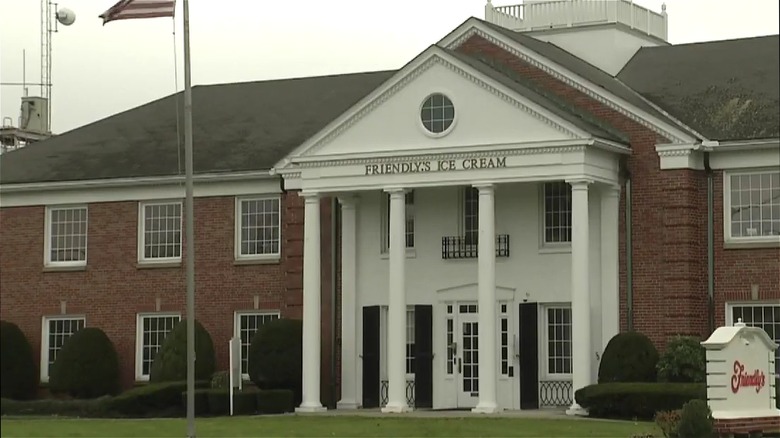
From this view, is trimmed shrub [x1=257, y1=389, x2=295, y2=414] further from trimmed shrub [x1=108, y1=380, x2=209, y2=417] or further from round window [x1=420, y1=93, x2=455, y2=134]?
round window [x1=420, y1=93, x2=455, y2=134]

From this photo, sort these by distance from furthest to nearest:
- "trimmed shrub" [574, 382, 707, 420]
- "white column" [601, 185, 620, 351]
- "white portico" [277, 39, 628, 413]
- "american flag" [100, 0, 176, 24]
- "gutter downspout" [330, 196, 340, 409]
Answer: "gutter downspout" [330, 196, 340, 409] < "white column" [601, 185, 620, 351] < "white portico" [277, 39, 628, 413] < "trimmed shrub" [574, 382, 707, 420] < "american flag" [100, 0, 176, 24]

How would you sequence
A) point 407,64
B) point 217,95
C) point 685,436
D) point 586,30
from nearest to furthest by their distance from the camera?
point 685,436 < point 407,64 < point 586,30 < point 217,95

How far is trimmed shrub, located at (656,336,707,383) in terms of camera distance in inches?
1441

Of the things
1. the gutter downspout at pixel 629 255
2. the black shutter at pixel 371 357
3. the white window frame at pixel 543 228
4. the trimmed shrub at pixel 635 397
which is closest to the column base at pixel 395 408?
the black shutter at pixel 371 357

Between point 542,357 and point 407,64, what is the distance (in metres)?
7.51

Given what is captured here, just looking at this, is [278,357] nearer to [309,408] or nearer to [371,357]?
[309,408]

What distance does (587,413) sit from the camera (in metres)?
36.7

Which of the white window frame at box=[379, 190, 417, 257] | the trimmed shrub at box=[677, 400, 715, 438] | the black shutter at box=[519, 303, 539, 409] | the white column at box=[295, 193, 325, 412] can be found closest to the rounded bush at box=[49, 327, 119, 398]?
the white column at box=[295, 193, 325, 412]

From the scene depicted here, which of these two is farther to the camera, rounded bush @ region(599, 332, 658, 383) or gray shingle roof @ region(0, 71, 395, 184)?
gray shingle roof @ region(0, 71, 395, 184)

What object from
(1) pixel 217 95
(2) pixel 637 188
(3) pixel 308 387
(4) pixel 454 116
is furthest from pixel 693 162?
(1) pixel 217 95

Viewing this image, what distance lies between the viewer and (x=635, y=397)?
116 ft

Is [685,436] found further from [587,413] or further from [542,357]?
[542,357]

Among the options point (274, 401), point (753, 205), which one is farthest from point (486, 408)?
point (753, 205)

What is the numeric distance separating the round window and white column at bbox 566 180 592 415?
3.45m
